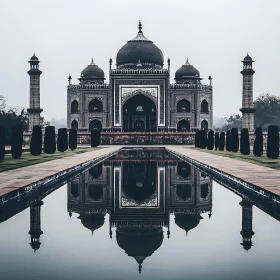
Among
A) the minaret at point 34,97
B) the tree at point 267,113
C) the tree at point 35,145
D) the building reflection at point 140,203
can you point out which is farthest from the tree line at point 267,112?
the building reflection at point 140,203

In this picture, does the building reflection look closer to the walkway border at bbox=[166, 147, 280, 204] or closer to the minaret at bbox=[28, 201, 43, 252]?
the walkway border at bbox=[166, 147, 280, 204]

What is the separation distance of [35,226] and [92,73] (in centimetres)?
3751

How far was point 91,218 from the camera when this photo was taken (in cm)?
482

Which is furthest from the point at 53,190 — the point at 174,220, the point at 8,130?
the point at 8,130

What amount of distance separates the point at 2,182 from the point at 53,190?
0.78 metres

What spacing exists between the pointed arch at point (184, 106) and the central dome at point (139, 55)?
3511 millimetres

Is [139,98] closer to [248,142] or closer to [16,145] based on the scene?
[248,142]

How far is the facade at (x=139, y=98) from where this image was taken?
36.1 metres

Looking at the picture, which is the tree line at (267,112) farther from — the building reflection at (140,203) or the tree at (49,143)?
the building reflection at (140,203)

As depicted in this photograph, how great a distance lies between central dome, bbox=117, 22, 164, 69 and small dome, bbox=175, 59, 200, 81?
3.10 meters

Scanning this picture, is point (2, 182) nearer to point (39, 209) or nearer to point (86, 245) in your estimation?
point (39, 209)

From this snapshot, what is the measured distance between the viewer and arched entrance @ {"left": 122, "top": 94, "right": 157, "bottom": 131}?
4034cm

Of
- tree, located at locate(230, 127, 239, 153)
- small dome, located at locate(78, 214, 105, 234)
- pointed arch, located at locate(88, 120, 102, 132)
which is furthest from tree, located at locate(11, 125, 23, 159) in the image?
pointed arch, located at locate(88, 120, 102, 132)

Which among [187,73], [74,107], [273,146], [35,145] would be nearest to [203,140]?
[273,146]
